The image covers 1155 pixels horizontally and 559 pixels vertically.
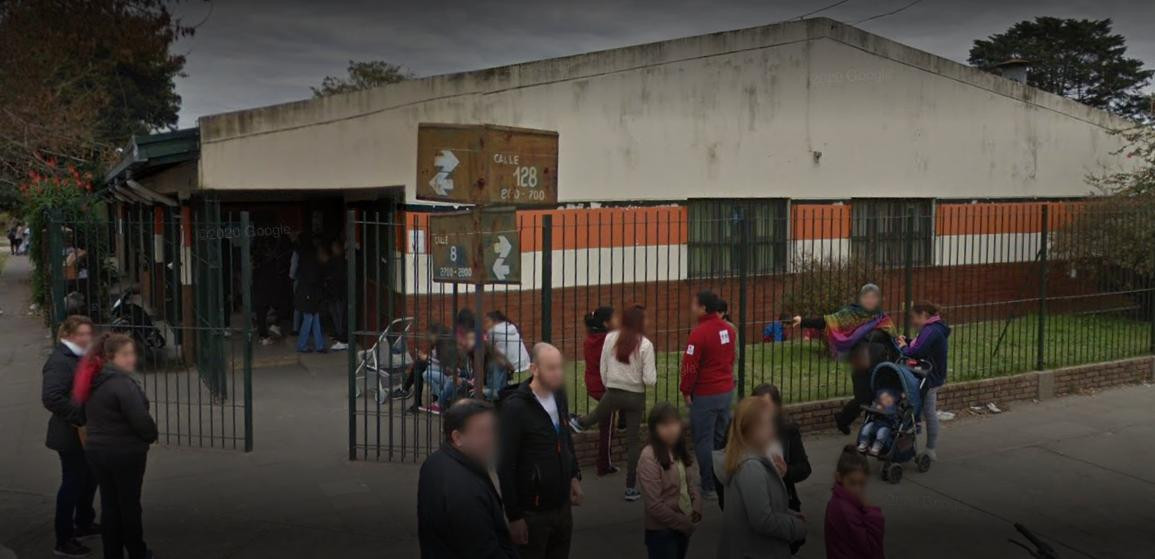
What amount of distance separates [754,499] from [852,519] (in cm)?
Result: 73

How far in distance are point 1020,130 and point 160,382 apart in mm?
14346

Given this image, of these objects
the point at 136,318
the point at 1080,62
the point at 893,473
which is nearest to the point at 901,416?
the point at 893,473

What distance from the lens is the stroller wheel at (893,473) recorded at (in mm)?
8117

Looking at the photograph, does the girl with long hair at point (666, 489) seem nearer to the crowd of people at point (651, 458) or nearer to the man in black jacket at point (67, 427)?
the crowd of people at point (651, 458)

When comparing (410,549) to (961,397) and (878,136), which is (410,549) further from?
(878,136)

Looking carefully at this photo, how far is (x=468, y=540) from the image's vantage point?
374 cm

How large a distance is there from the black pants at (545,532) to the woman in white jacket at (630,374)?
260 centimetres

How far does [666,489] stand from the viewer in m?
5.34

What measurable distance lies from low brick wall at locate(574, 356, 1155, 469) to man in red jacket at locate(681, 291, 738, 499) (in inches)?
43.3

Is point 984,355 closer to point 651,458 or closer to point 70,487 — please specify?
point 651,458

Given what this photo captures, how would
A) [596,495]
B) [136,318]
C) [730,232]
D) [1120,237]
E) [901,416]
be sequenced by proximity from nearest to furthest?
1. [596,495]
2. [901,416]
3. [730,232]
4. [136,318]
5. [1120,237]

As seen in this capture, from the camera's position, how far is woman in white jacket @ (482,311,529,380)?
8367mm

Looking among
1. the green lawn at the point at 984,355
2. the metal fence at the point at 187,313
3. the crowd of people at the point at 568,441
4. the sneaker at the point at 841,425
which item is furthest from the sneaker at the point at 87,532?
the sneaker at the point at 841,425

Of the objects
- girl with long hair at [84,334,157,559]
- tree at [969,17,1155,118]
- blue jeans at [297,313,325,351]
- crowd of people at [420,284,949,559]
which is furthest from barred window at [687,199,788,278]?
tree at [969,17,1155,118]
